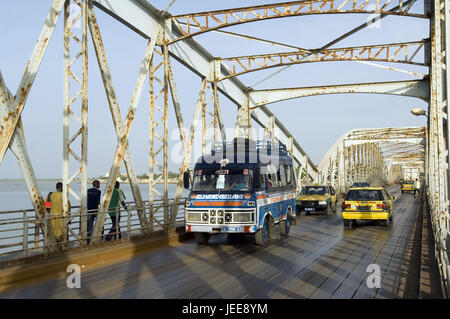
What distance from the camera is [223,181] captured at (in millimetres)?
12883

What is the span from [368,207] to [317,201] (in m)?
6.72

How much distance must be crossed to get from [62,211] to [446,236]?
8.19 metres

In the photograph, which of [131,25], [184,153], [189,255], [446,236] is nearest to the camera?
[446,236]

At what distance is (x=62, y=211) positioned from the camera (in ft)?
32.6

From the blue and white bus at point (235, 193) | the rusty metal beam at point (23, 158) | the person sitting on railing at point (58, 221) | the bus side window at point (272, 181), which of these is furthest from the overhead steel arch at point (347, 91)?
the rusty metal beam at point (23, 158)

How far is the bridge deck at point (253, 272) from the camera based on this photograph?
7.31 meters

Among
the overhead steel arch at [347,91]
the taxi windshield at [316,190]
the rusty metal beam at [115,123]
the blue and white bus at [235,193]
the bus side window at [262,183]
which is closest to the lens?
the rusty metal beam at [115,123]

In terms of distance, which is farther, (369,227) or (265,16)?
(369,227)

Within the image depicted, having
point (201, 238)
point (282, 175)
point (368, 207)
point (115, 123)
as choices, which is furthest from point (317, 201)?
point (115, 123)

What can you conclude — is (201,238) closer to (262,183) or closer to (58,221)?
(262,183)

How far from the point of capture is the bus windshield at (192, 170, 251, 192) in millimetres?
12637

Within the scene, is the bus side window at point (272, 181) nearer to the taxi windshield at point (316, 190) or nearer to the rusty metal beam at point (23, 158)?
the rusty metal beam at point (23, 158)
